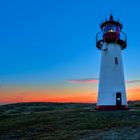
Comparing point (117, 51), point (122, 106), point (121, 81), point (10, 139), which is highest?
point (117, 51)

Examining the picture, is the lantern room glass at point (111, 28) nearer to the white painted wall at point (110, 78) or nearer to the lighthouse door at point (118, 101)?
the white painted wall at point (110, 78)

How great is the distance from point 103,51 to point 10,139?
662 inches

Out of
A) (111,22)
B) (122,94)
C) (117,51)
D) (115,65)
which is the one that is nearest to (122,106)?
(122,94)

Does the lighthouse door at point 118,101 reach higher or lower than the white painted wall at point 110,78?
lower

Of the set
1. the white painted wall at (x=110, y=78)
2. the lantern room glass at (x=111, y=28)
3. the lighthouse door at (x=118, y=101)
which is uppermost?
the lantern room glass at (x=111, y=28)

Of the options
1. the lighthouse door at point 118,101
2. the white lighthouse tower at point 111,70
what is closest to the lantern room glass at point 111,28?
the white lighthouse tower at point 111,70

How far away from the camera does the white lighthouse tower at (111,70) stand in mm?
23578

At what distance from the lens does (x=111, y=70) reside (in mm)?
24172

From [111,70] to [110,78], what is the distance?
95 centimetres

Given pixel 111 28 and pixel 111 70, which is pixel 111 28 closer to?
pixel 111 28

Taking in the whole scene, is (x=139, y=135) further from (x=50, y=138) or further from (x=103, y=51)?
(x=103, y=51)

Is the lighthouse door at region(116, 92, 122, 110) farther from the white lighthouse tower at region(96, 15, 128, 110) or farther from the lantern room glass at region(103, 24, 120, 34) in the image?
the lantern room glass at region(103, 24, 120, 34)

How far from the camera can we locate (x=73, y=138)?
33.7 feet

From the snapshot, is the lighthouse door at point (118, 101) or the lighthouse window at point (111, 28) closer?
the lighthouse door at point (118, 101)
